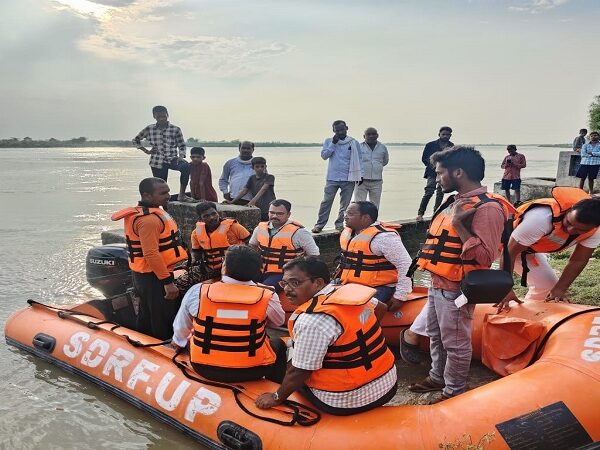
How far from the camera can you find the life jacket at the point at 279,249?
4.53m

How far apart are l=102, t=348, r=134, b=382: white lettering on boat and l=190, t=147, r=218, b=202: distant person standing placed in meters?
3.39

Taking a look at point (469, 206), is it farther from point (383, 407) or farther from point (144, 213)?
point (144, 213)

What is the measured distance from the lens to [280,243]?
4539 mm

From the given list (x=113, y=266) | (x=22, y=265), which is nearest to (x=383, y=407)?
(x=113, y=266)

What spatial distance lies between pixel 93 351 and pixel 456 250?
9.10 ft

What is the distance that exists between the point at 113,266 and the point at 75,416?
5.61 ft

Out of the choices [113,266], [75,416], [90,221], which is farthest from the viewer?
[90,221]

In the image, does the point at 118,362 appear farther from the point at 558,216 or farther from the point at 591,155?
the point at 591,155

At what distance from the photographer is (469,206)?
2676 millimetres

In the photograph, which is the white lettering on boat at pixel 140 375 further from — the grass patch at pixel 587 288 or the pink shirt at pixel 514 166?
the pink shirt at pixel 514 166

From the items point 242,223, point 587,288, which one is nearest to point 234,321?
point 242,223

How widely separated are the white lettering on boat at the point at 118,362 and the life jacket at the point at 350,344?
5.44ft

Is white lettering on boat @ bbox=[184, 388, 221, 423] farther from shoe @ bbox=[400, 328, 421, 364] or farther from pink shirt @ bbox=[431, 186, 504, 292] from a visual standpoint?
pink shirt @ bbox=[431, 186, 504, 292]

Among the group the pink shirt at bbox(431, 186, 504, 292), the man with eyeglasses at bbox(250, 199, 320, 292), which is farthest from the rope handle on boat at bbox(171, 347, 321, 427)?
the man with eyeglasses at bbox(250, 199, 320, 292)
